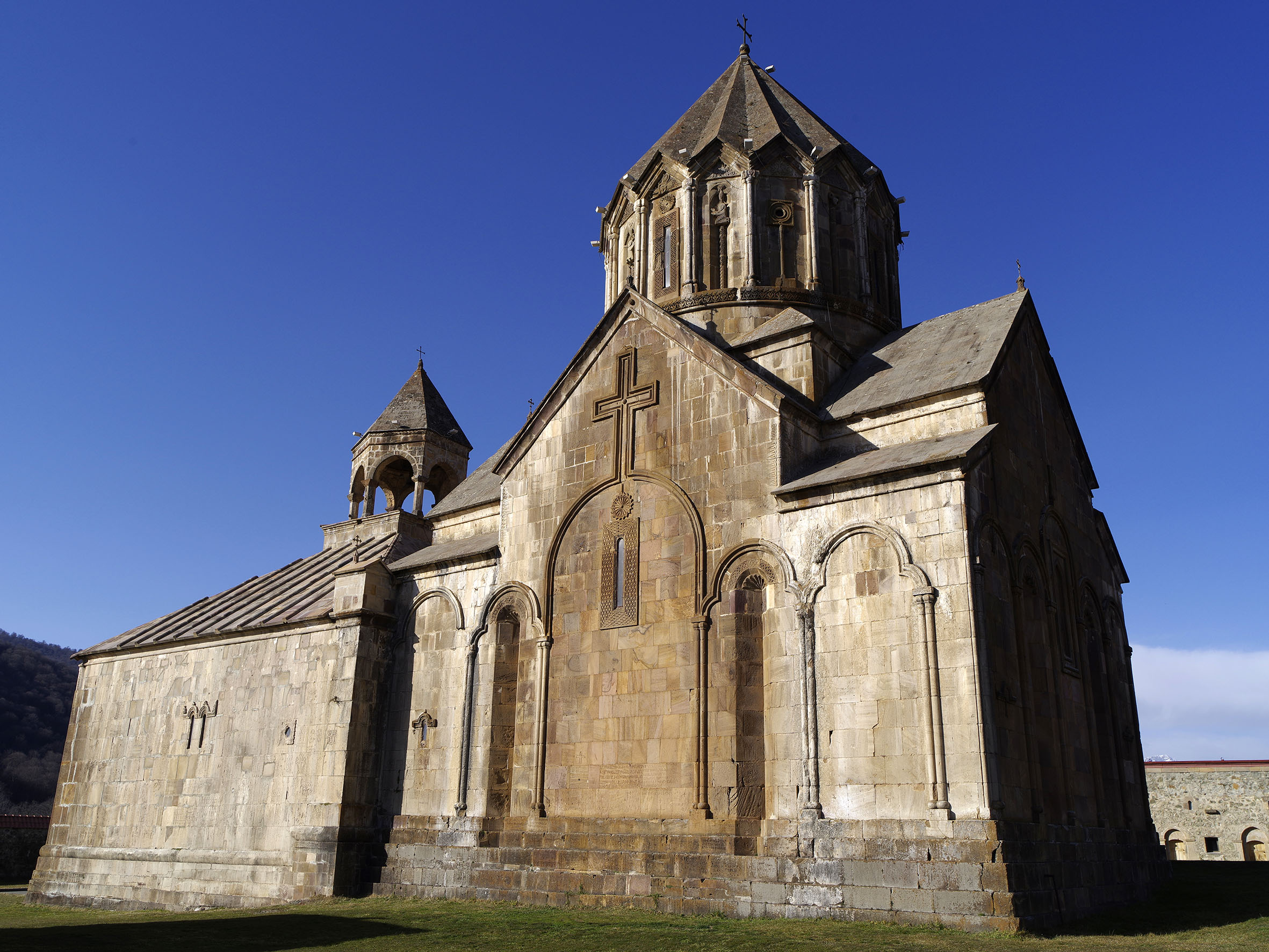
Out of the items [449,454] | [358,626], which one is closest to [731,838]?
[358,626]

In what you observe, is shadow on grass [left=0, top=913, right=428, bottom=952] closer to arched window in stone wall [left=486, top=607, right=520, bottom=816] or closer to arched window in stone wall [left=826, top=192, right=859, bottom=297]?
arched window in stone wall [left=486, top=607, right=520, bottom=816]

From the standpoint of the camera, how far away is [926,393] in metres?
14.0

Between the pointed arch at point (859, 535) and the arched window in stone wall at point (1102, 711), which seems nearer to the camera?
the pointed arch at point (859, 535)

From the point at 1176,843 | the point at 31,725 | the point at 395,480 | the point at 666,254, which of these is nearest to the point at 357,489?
the point at 395,480

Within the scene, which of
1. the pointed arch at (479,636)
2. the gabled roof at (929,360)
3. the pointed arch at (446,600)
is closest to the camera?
the gabled roof at (929,360)

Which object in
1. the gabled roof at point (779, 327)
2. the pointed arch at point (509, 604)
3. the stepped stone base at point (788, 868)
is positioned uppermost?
the gabled roof at point (779, 327)

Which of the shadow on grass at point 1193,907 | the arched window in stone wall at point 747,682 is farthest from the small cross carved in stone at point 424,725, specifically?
the shadow on grass at point 1193,907

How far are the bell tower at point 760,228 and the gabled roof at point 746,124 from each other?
0.13 feet

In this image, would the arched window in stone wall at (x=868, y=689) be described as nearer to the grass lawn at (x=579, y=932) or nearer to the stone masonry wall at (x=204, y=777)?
the grass lawn at (x=579, y=932)

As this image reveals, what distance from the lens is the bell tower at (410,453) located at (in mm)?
26391

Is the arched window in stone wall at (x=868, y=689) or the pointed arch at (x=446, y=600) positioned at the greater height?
the pointed arch at (x=446, y=600)

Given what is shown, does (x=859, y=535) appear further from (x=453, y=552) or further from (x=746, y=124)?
(x=746, y=124)

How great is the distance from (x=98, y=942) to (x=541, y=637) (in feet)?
22.4

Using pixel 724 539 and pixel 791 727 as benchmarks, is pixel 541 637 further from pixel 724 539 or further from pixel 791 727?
pixel 791 727
